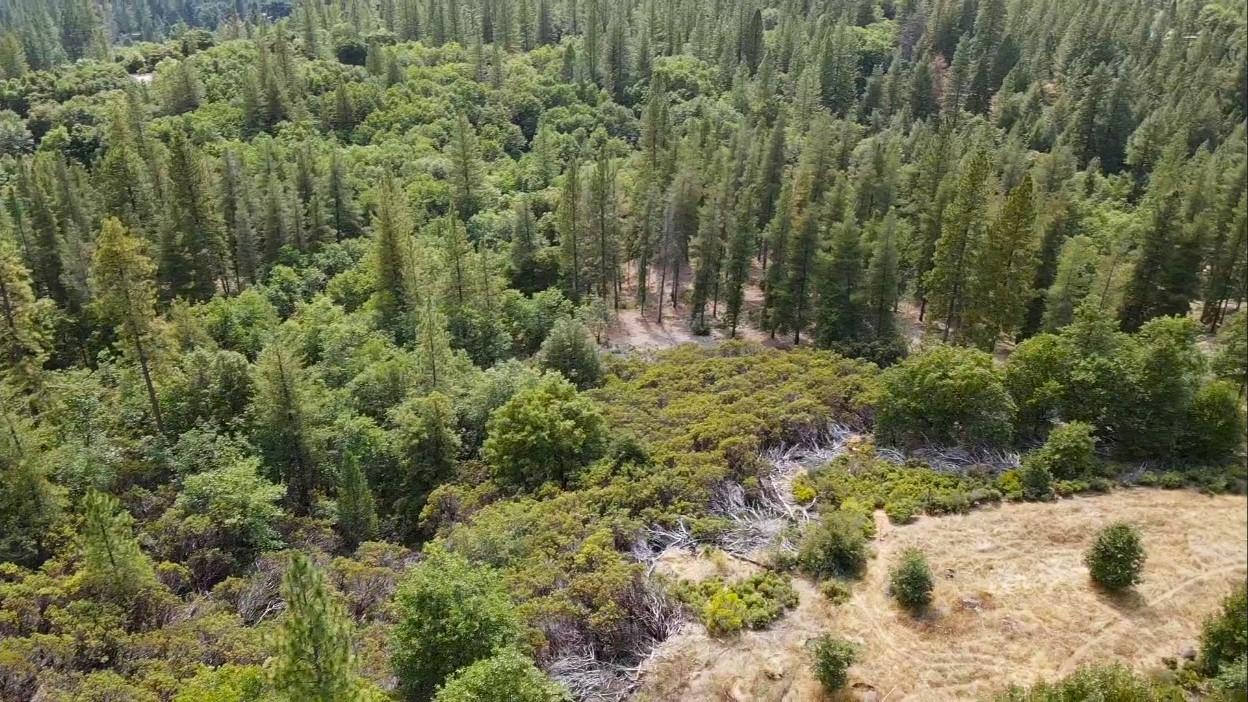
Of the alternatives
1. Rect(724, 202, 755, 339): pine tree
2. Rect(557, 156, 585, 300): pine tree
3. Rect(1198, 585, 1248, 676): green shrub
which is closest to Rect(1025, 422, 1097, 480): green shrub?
Rect(1198, 585, 1248, 676): green shrub

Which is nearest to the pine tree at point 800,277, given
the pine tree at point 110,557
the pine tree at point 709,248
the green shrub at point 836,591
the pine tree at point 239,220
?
the pine tree at point 709,248

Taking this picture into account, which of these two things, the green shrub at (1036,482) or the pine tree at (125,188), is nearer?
the green shrub at (1036,482)

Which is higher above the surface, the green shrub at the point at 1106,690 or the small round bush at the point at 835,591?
the green shrub at the point at 1106,690

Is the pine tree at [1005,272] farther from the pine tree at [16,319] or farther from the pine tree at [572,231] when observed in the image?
the pine tree at [16,319]

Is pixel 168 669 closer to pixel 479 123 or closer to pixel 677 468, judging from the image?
pixel 677 468

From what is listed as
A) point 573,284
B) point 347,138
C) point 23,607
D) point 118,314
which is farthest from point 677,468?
point 347,138

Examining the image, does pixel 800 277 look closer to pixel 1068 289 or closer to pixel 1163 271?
pixel 1068 289
